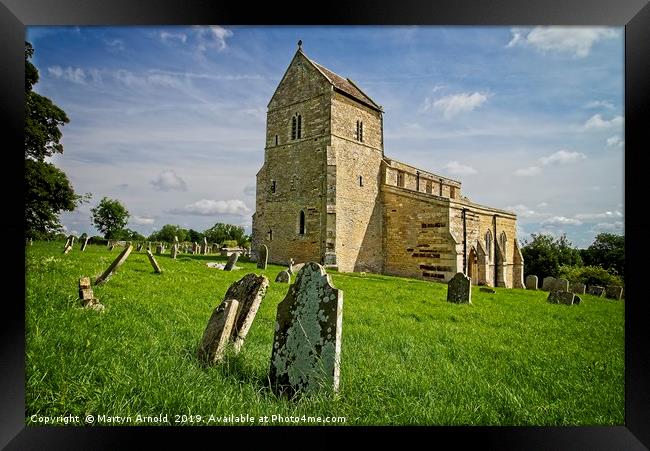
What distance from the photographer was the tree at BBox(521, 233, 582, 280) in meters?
11.9

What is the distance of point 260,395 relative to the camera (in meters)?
2.62

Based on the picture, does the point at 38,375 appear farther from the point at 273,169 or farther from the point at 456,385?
the point at 273,169

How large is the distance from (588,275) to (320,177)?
9.52 metres

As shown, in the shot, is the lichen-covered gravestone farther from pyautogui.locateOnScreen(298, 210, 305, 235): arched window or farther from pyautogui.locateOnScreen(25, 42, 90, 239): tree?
pyautogui.locateOnScreen(298, 210, 305, 235): arched window

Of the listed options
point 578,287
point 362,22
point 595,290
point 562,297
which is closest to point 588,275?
point 595,290

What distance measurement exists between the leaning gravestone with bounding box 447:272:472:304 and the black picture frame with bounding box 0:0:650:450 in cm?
387

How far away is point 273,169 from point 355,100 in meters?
4.82

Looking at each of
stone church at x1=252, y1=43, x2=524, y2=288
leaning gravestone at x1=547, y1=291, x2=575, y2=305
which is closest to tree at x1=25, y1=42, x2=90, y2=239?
stone church at x1=252, y1=43, x2=524, y2=288

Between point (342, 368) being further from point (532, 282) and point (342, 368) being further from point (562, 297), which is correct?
point (532, 282)

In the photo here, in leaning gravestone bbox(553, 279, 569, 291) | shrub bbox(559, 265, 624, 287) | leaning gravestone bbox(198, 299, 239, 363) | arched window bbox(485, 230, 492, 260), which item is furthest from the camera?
arched window bbox(485, 230, 492, 260)

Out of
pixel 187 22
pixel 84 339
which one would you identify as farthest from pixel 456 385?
pixel 187 22

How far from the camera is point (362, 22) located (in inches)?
128

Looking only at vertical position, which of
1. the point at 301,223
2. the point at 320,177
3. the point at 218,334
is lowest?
the point at 218,334

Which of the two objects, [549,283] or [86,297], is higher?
[86,297]
